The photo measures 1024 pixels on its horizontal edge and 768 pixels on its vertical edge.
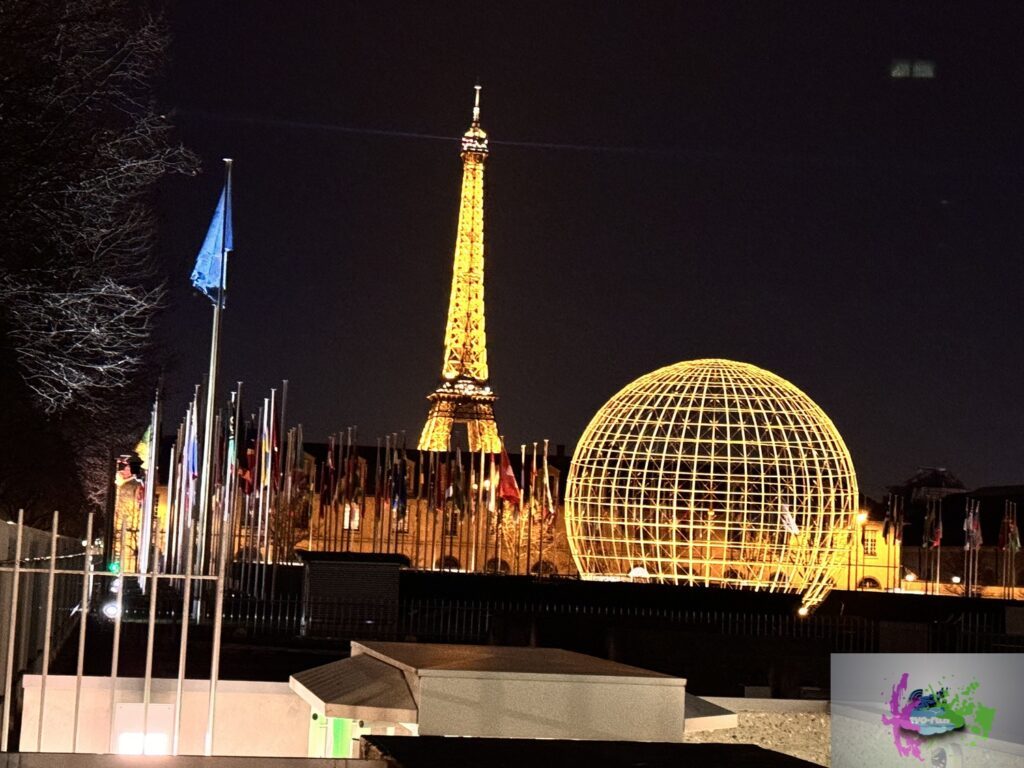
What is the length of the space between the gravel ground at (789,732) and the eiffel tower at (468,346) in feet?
224

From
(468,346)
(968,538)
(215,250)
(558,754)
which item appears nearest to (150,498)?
(215,250)

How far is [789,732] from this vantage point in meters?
17.5

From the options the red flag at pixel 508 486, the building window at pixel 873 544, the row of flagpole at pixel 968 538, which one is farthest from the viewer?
the building window at pixel 873 544

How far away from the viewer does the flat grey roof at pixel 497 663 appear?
1159 centimetres

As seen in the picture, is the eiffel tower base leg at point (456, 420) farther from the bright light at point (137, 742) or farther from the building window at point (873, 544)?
the bright light at point (137, 742)

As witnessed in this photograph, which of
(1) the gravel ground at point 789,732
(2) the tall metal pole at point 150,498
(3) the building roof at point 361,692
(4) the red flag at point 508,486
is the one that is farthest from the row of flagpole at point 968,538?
(3) the building roof at point 361,692

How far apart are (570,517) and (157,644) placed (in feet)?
42.6

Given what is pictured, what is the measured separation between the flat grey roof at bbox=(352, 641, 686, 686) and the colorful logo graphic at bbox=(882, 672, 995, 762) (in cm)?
187

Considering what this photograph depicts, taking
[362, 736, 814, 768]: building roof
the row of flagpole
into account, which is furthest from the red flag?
[362, 736, 814, 768]: building roof

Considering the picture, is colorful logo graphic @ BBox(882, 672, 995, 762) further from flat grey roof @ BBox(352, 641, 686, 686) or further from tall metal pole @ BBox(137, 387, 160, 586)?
tall metal pole @ BBox(137, 387, 160, 586)

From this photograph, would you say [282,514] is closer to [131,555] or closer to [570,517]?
[570,517]

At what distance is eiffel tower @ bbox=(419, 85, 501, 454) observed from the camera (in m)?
85.8

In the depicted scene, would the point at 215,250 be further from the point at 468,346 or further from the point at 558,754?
the point at 468,346

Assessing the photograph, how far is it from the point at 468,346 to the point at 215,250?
224ft
